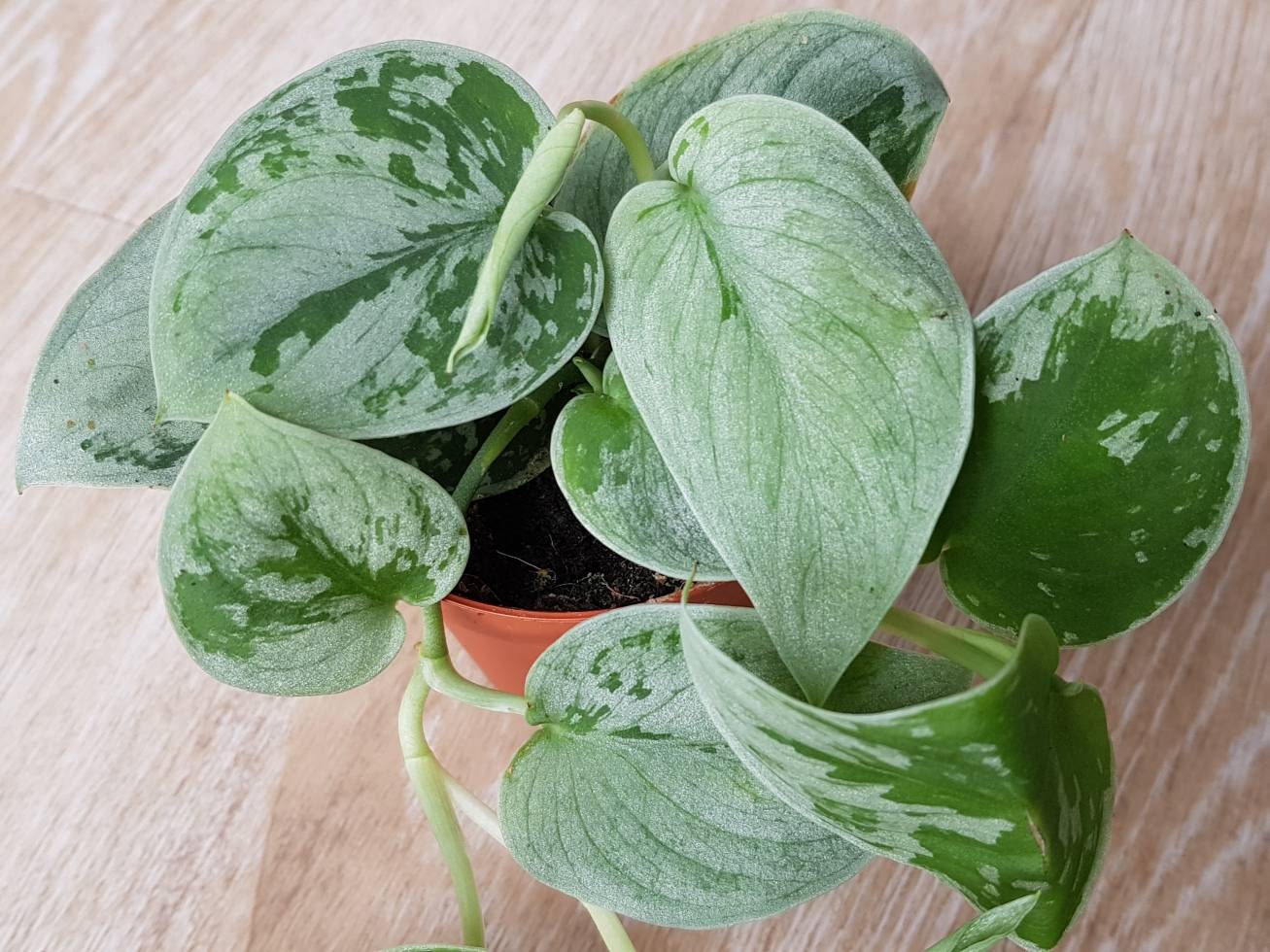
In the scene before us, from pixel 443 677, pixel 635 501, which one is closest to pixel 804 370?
pixel 635 501

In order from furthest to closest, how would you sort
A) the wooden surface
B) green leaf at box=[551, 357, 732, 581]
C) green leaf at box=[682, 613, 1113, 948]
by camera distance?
the wooden surface → green leaf at box=[551, 357, 732, 581] → green leaf at box=[682, 613, 1113, 948]

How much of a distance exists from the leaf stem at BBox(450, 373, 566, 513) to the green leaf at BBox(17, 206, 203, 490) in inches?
3.5

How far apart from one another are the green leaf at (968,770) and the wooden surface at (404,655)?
0.69ft

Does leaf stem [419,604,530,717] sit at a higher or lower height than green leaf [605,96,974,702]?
lower

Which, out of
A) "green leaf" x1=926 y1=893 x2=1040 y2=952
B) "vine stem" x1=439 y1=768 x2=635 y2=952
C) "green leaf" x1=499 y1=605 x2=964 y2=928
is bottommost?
"vine stem" x1=439 y1=768 x2=635 y2=952

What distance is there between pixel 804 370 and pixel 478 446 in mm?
154

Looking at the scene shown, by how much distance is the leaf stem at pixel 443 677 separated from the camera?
385 millimetres

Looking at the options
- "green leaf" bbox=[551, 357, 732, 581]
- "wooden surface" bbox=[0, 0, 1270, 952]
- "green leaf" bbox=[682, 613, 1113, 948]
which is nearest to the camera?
"green leaf" bbox=[682, 613, 1113, 948]

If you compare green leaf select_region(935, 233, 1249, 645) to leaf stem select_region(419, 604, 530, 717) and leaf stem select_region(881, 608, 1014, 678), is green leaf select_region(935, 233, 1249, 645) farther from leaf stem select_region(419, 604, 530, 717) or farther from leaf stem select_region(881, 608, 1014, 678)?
leaf stem select_region(419, 604, 530, 717)

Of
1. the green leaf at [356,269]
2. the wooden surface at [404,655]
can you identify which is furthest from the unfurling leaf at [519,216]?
the wooden surface at [404,655]

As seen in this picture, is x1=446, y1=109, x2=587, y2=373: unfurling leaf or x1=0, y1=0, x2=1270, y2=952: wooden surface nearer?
x1=446, y1=109, x2=587, y2=373: unfurling leaf

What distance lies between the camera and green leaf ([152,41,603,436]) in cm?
32

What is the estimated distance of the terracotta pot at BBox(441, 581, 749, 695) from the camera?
388mm

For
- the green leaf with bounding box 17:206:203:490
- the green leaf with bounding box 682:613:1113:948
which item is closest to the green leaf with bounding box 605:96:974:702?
the green leaf with bounding box 682:613:1113:948
